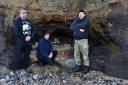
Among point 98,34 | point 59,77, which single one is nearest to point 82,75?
point 59,77

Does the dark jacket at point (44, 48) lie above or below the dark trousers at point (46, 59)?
above

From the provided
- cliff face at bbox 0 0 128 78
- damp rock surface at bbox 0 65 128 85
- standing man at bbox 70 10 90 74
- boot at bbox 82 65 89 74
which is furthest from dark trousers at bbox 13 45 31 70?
boot at bbox 82 65 89 74

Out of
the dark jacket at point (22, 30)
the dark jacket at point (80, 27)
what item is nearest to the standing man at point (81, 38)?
the dark jacket at point (80, 27)

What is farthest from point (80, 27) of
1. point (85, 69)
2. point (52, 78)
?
point (52, 78)

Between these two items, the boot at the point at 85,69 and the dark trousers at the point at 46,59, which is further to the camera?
the dark trousers at the point at 46,59

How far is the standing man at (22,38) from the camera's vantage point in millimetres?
10648

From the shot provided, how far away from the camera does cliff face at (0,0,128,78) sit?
10.8m

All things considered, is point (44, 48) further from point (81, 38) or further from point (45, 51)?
point (81, 38)

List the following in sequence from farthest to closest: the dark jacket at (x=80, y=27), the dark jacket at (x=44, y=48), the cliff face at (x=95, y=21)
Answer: the dark jacket at (x=44, y=48)
the cliff face at (x=95, y=21)
the dark jacket at (x=80, y=27)

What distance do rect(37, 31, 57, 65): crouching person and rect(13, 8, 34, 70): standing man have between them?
30 centimetres

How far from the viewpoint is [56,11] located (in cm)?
1167

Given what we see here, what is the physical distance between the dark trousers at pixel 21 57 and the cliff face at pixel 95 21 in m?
0.80

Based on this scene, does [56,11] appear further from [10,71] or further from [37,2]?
[10,71]

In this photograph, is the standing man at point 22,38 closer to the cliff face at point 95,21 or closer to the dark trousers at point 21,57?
the dark trousers at point 21,57
